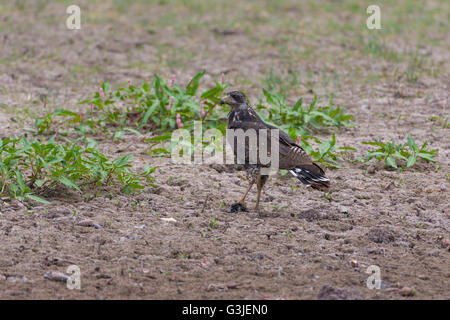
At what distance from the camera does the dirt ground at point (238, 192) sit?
4.86 m

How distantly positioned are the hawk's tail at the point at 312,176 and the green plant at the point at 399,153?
1.55 metres

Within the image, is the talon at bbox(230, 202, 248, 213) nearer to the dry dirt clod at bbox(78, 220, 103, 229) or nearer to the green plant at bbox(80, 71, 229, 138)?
the dry dirt clod at bbox(78, 220, 103, 229)

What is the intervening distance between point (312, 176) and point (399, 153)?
189 centimetres

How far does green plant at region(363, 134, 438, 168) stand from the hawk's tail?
5.09ft

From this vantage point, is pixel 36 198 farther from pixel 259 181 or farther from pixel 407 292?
pixel 407 292

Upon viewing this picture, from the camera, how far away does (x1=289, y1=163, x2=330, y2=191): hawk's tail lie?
597cm

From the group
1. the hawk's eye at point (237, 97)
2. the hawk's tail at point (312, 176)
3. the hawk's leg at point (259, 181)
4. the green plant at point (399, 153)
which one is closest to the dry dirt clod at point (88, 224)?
the hawk's leg at point (259, 181)

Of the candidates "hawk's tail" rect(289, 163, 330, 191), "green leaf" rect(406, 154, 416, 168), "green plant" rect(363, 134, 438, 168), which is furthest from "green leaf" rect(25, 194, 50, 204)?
"green leaf" rect(406, 154, 416, 168)

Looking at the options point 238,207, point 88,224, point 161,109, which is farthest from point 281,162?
point 161,109

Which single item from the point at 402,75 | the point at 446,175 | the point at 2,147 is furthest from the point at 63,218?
the point at 402,75

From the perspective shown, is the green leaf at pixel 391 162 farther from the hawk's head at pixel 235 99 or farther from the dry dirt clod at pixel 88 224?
the dry dirt clod at pixel 88 224
